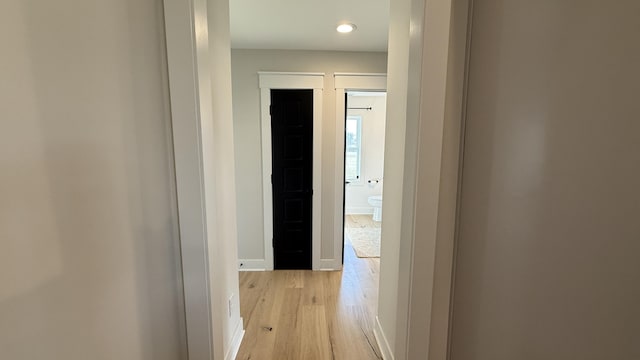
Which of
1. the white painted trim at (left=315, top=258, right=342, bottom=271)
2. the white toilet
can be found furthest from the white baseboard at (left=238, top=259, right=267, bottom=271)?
the white toilet

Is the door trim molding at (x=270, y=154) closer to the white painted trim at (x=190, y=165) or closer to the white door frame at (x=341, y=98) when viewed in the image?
the white door frame at (x=341, y=98)

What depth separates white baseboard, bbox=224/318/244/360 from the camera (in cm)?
182

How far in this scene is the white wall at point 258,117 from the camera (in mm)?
3088

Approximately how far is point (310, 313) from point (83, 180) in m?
2.14

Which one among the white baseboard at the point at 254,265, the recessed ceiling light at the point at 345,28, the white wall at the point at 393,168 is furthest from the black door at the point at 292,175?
the white wall at the point at 393,168

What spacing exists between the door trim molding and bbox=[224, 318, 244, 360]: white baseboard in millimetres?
1251

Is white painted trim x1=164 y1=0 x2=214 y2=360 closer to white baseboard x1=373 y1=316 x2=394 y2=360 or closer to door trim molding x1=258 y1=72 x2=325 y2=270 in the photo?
white baseboard x1=373 y1=316 x2=394 y2=360

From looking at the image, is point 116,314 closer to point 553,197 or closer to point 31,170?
point 31,170

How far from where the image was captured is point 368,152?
602cm

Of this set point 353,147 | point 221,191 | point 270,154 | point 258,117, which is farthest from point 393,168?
point 353,147

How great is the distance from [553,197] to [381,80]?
2.74m

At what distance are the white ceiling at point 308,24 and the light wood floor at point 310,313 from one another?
248 cm

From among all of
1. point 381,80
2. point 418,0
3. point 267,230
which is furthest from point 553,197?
point 267,230

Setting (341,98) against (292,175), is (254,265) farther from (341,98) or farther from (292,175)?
(341,98)
